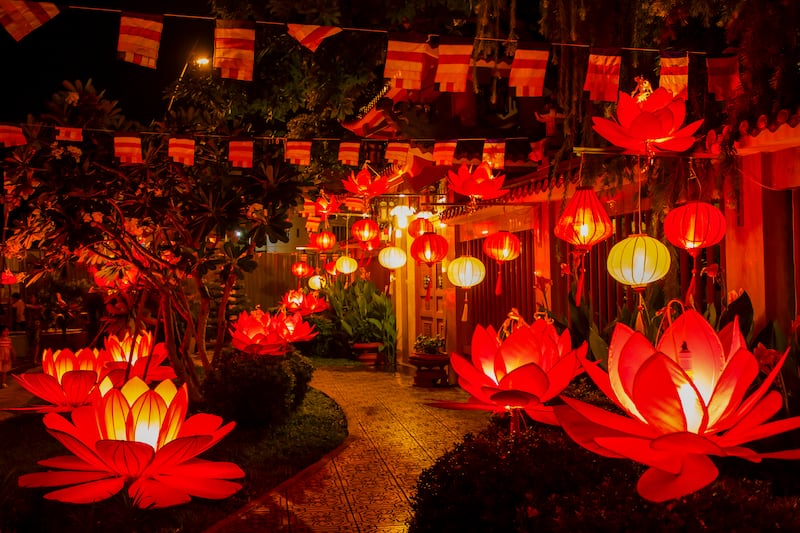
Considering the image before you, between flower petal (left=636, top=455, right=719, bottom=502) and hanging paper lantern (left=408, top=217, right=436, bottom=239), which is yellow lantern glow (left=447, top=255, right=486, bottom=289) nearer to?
hanging paper lantern (left=408, top=217, right=436, bottom=239)

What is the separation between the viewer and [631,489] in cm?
300

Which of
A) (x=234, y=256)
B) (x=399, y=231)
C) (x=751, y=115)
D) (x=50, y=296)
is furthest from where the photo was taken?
(x=50, y=296)

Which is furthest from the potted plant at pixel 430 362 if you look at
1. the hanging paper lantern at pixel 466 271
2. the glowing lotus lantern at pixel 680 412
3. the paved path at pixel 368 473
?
the glowing lotus lantern at pixel 680 412

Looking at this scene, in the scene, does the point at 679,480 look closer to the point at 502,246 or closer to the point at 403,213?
the point at 502,246

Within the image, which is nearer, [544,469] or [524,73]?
[544,469]

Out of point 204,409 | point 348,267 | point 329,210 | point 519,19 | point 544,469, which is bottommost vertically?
point 204,409

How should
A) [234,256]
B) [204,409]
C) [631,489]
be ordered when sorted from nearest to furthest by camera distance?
[631,489]
[234,256]
[204,409]

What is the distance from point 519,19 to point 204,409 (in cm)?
727

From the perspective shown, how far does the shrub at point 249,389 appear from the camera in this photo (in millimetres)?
8695

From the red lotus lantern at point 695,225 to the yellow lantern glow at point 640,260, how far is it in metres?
0.17

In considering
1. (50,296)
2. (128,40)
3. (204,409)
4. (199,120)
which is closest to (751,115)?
(128,40)

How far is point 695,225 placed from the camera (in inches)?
223

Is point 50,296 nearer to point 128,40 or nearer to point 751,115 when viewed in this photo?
point 128,40

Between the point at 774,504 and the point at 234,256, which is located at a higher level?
the point at 234,256
